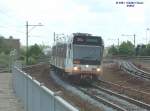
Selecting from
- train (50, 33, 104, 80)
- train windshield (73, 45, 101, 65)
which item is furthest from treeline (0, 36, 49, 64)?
train windshield (73, 45, 101, 65)

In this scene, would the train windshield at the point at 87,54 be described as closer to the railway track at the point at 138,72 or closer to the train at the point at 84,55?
the train at the point at 84,55

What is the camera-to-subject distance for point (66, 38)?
40156 millimetres

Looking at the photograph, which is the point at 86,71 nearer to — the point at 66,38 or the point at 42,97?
the point at 66,38

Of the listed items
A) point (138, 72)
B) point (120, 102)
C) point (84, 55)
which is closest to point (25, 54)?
point (138, 72)

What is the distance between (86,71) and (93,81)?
10.5 feet

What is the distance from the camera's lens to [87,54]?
37500 millimetres

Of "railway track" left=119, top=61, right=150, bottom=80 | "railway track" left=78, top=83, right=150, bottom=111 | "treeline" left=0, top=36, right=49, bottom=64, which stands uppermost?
"treeline" left=0, top=36, right=49, bottom=64

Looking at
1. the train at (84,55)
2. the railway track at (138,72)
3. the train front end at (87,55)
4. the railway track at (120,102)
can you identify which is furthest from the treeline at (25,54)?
the railway track at (120,102)

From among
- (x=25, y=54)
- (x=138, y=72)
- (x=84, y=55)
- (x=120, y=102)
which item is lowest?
(x=120, y=102)

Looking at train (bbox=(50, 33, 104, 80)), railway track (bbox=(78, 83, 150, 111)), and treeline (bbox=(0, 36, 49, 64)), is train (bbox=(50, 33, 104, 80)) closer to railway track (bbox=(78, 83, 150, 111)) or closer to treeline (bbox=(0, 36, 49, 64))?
railway track (bbox=(78, 83, 150, 111))

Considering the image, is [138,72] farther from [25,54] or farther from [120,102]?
[25,54]

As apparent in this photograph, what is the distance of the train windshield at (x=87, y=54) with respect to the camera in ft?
122

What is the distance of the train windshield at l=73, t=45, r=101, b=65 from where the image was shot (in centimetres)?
3731

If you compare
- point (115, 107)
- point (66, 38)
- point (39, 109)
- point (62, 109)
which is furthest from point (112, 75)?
point (62, 109)
